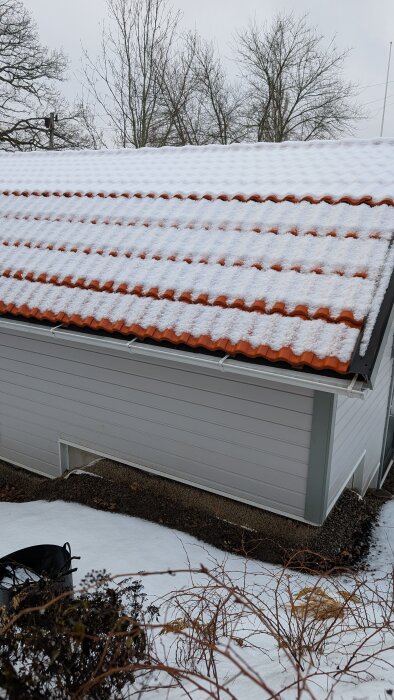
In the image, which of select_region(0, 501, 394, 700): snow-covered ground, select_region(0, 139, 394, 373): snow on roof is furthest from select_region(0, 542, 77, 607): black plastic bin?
select_region(0, 139, 394, 373): snow on roof

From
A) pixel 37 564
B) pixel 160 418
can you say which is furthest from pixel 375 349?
pixel 37 564

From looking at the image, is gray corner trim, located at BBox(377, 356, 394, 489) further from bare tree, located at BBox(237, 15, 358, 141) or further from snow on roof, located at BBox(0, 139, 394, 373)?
bare tree, located at BBox(237, 15, 358, 141)

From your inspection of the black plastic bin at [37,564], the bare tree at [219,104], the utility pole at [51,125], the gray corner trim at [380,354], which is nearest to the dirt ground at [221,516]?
the black plastic bin at [37,564]

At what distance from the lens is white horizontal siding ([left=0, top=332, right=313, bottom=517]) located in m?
4.58

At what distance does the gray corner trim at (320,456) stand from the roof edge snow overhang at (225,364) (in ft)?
1.17

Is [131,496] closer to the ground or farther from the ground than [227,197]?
closer to the ground

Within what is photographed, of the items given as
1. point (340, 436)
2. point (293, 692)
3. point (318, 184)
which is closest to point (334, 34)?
point (318, 184)

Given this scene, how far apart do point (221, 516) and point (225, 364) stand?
1659 mm

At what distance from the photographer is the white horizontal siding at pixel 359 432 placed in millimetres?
4695

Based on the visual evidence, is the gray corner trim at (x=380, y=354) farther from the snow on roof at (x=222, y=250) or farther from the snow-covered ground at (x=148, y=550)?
the snow-covered ground at (x=148, y=550)

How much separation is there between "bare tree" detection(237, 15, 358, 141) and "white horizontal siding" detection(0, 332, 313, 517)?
937 inches

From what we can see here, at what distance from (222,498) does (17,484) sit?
2.90m

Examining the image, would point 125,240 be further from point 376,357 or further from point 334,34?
Result: point 334,34

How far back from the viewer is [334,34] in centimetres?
2675
